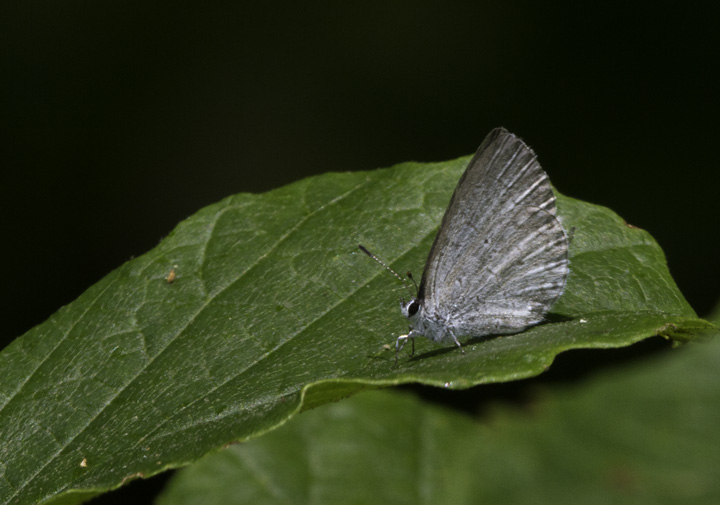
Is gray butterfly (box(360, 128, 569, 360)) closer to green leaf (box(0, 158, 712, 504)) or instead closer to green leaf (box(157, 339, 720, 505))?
green leaf (box(0, 158, 712, 504))

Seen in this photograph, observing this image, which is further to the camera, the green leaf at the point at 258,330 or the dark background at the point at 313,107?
the dark background at the point at 313,107

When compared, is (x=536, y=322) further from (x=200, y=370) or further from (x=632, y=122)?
(x=632, y=122)

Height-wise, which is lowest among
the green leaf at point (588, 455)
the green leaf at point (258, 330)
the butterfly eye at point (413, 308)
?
the green leaf at point (588, 455)

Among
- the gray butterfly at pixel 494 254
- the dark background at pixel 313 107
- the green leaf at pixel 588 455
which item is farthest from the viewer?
the dark background at pixel 313 107

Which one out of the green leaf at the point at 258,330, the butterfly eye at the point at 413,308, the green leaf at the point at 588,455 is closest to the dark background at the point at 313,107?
the green leaf at the point at 588,455

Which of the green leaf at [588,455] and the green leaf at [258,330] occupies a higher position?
the green leaf at [258,330]

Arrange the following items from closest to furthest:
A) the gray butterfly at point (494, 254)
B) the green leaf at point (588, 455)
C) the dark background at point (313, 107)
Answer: the green leaf at point (588, 455) → the gray butterfly at point (494, 254) → the dark background at point (313, 107)

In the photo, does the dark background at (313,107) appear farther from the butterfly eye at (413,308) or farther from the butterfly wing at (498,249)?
the butterfly eye at (413,308)

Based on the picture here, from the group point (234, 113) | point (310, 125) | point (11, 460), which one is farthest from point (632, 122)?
point (11, 460)
